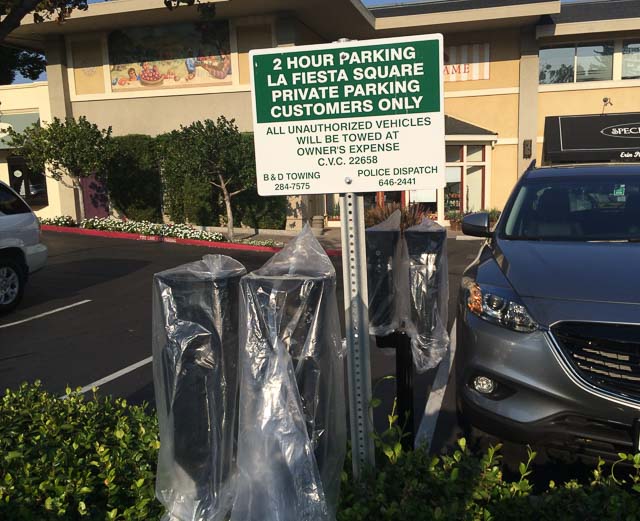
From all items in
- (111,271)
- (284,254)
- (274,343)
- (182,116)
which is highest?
(182,116)

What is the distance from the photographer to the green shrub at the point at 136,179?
19938mm

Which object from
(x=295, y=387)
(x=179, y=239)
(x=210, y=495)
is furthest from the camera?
(x=179, y=239)

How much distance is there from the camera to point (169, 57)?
1959 centimetres

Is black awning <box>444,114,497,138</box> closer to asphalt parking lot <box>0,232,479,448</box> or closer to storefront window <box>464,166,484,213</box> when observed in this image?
Answer: storefront window <box>464,166,484,213</box>

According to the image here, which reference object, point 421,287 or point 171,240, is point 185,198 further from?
point 421,287

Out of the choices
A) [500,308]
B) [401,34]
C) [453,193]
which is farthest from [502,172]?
[500,308]

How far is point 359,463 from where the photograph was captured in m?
2.72

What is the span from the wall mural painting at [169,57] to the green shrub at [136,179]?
1.96 meters

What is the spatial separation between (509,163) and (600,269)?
18975 mm

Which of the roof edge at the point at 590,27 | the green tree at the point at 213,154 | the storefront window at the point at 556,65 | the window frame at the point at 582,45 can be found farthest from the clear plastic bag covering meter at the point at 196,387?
the storefront window at the point at 556,65

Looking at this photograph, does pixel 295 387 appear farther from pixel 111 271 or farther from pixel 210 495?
pixel 111 271

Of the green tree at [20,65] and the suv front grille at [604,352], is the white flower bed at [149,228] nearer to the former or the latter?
the suv front grille at [604,352]

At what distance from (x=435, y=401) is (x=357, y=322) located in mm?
2556

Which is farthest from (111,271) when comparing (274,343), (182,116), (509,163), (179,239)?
(509,163)
